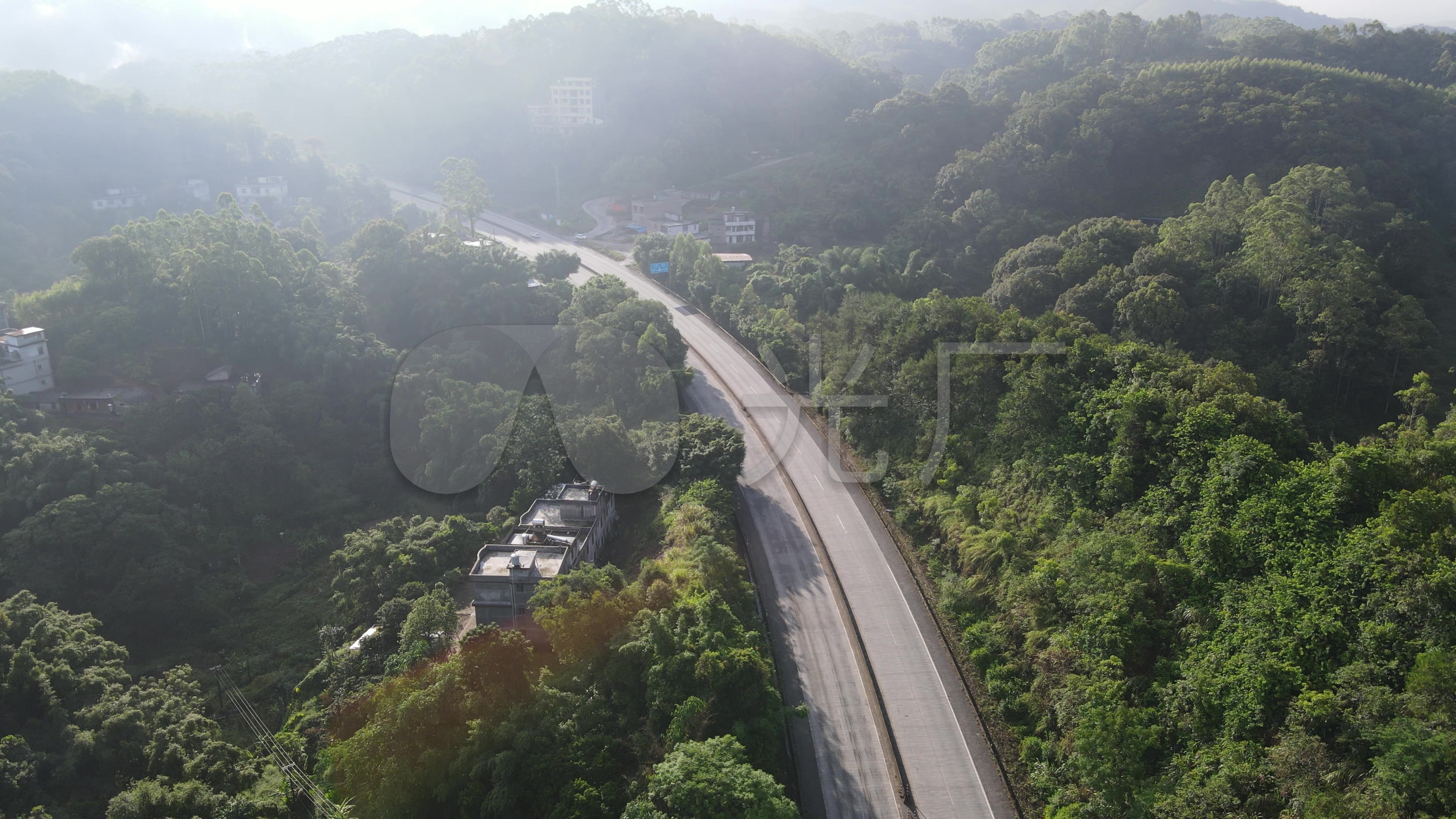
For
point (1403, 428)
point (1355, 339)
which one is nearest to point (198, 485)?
point (1403, 428)

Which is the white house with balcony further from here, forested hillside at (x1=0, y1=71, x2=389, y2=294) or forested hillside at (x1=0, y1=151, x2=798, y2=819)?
forested hillside at (x1=0, y1=71, x2=389, y2=294)

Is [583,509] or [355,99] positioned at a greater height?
[355,99]

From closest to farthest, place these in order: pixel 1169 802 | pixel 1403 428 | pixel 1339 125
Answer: pixel 1169 802, pixel 1403 428, pixel 1339 125

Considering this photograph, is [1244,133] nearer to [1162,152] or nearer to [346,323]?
[1162,152]

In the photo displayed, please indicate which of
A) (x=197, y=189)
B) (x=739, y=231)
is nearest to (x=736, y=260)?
(x=739, y=231)

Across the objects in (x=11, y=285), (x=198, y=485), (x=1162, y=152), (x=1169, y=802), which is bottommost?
(x=198, y=485)

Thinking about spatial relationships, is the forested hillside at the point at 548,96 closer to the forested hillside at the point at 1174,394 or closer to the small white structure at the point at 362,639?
the forested hillside at the point at 1174,394

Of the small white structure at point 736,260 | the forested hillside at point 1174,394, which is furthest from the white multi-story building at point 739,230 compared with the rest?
the small white structure at point 736,260
